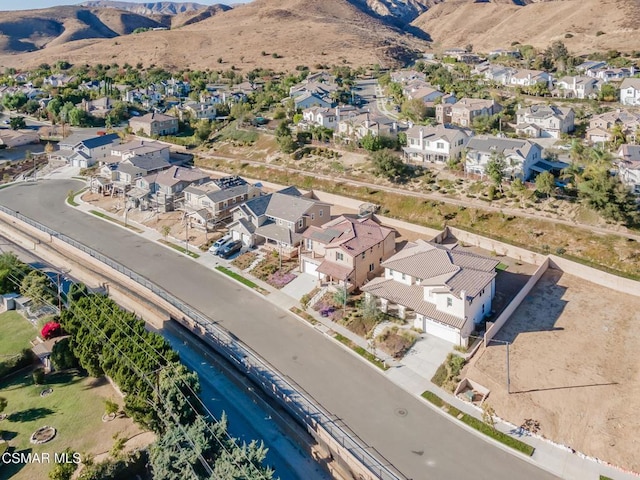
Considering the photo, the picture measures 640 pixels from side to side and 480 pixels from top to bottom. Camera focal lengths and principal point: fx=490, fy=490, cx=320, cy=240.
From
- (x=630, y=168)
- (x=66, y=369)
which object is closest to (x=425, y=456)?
(x=66, y=369)

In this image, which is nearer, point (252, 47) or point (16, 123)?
point (16, 123)

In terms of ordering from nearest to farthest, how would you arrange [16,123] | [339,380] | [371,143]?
1. [339,380]
2. [371,143]
3. [16,123]

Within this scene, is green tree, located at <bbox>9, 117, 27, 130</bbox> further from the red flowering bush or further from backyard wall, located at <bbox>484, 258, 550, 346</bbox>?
backyard wall, located at <bbox>484, 258, 550, 346</bbox>

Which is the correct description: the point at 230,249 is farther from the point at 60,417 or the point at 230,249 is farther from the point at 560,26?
the point at 560,26

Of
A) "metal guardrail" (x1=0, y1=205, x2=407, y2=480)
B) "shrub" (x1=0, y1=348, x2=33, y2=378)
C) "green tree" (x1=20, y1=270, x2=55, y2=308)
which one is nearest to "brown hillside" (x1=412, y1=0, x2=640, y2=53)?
"metal guardrail" (x1=0, y1=205, x2=407, y2=480)

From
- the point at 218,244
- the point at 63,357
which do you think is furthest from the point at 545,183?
the point at 63,357

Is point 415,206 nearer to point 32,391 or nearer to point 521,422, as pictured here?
point 521,422
